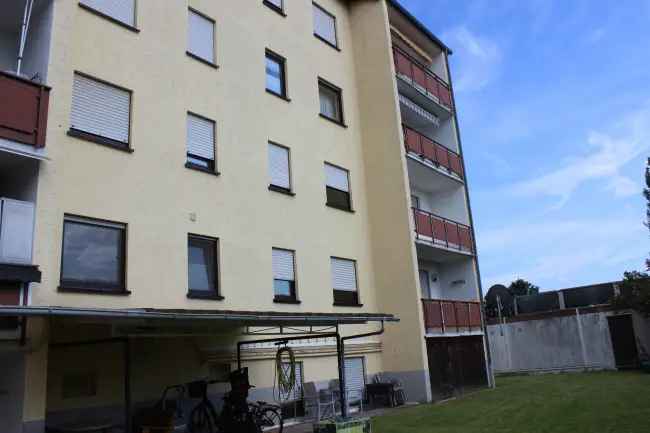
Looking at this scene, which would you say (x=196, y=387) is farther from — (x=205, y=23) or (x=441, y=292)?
(x=441, y=292)

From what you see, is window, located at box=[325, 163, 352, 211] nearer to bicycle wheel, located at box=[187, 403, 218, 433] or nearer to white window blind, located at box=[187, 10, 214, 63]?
white window blind, located at box=[187, 10, 214, 63]

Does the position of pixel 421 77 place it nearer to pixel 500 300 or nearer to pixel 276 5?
pixel 276 5

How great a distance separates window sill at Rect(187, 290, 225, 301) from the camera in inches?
511

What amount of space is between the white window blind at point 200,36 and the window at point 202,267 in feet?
15.9

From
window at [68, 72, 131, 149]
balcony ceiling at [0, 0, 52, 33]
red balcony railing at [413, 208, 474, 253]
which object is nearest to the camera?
balcony ceiling at [0, 0, 52, 33]

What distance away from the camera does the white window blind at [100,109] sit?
1186cm

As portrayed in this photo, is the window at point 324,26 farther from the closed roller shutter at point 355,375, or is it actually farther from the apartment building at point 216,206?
the closed roller shutter at point 355,375

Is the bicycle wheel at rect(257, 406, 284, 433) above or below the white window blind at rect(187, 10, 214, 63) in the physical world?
below

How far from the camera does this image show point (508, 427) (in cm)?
1215

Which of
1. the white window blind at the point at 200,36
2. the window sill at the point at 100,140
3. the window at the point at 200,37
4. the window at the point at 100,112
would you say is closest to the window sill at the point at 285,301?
the window sill at the point at 100,140

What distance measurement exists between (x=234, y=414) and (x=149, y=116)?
261 inches

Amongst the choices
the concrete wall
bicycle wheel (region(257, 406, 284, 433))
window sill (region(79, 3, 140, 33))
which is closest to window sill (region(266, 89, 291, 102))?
window sill (region(79, 3, 140, 33))

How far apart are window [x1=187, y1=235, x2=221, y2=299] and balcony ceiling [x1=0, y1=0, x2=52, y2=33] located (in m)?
5.49

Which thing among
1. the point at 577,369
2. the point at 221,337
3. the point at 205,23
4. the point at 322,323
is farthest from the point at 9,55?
the point at 577,369
